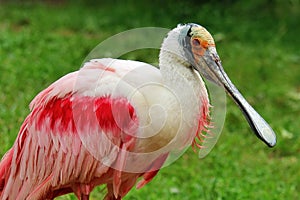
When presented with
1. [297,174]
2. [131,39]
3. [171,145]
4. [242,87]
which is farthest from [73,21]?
[171,145]

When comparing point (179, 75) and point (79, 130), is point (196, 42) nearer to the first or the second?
point (179, 75)

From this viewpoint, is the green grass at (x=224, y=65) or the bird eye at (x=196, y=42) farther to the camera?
the green grass at (x=224, y=65)

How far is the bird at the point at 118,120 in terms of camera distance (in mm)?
3713

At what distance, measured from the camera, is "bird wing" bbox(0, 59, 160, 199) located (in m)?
3.81

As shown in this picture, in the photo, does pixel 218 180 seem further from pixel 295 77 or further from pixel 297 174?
pixel 295 77

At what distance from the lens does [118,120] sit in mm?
3832

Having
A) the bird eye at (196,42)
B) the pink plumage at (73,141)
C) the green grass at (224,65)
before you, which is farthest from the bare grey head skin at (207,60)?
the green grass at (224,65)

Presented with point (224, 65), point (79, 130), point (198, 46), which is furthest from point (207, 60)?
point (224, 65)

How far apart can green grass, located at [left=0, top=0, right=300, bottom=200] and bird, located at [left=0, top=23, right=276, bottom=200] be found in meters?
1.25

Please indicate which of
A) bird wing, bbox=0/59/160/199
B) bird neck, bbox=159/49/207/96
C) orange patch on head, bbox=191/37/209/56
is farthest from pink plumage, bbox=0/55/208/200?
orange patch on head, bbox=191/37/209/56

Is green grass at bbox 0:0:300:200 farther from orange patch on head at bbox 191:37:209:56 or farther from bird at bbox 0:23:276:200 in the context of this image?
orange patch on head at bbox 191:37:209:56

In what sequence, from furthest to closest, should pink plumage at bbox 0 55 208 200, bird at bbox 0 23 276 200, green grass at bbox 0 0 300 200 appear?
1. green grass at bbox 0 0 300 200
2. pink plumage at bbox 0 55 208 200
3. bird at bbox 0 23 276 200

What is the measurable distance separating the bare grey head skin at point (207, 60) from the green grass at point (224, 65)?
1563 millimetres

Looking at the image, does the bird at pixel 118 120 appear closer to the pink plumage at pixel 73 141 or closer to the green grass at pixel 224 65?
the pink plumage at pixel 73 141
